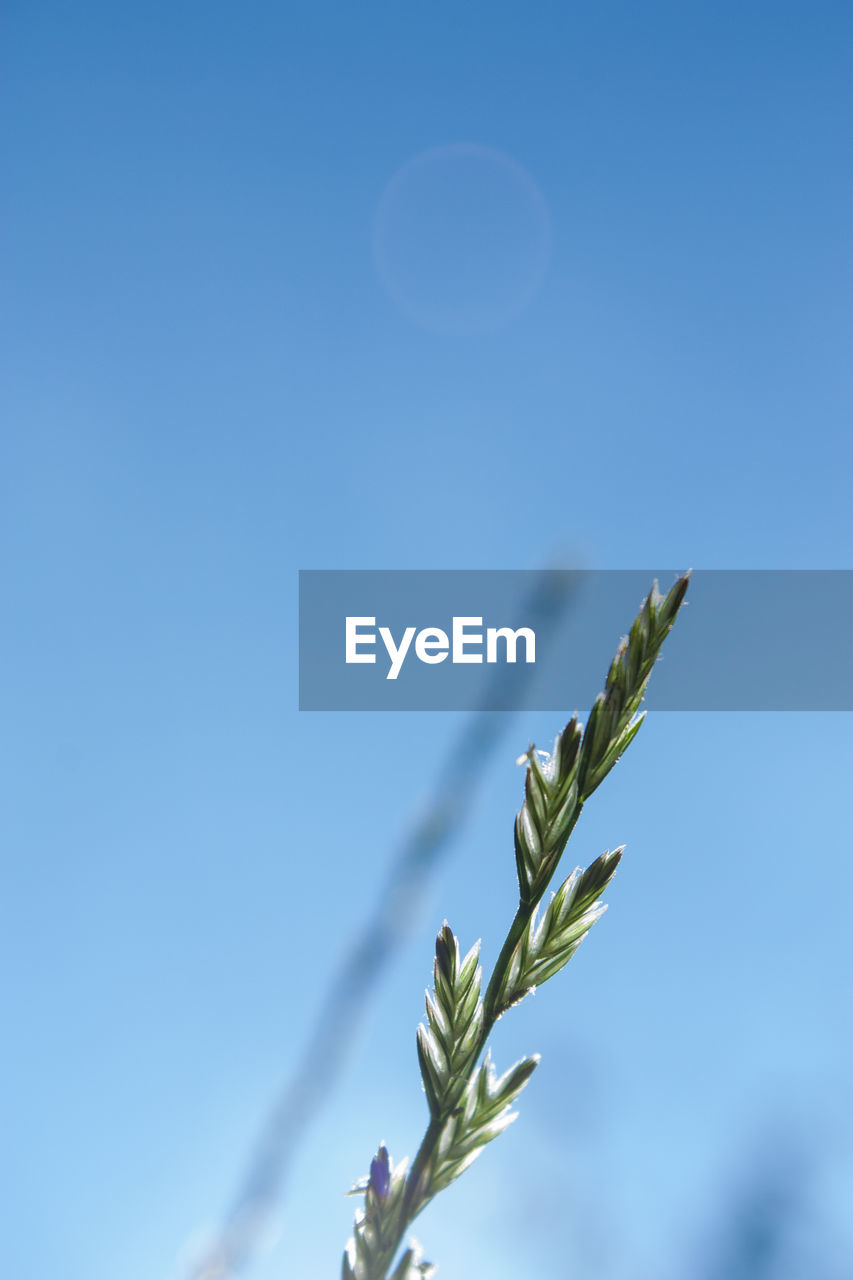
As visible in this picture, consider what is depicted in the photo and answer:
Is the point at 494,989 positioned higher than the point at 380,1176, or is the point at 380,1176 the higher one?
the point at 494,989

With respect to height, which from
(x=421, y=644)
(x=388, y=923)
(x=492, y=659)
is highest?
(x=421, y=644)

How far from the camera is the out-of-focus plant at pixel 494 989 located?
2.80 feet

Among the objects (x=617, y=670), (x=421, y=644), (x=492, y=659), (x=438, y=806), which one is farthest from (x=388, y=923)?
(x=617, y=670)

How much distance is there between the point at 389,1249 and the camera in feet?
2.75

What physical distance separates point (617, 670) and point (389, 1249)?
24.4 inches

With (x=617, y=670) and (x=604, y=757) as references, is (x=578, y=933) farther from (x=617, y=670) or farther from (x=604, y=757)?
(x=617, y=670)

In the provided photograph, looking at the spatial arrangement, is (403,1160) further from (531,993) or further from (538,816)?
(538,816)

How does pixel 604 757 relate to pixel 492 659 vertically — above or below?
below

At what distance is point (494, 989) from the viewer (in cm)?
90

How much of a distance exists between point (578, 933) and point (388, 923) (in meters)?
4.15

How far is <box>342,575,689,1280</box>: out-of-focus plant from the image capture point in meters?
0.85

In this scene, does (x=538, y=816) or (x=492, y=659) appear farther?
(x=492, y=659)

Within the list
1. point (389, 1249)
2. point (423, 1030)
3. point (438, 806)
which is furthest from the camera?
point (438, 806)

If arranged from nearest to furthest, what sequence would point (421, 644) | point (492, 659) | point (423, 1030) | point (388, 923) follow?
point (423, 1030) < point (492, 659) < point (388, 923) < point (421, 644)
